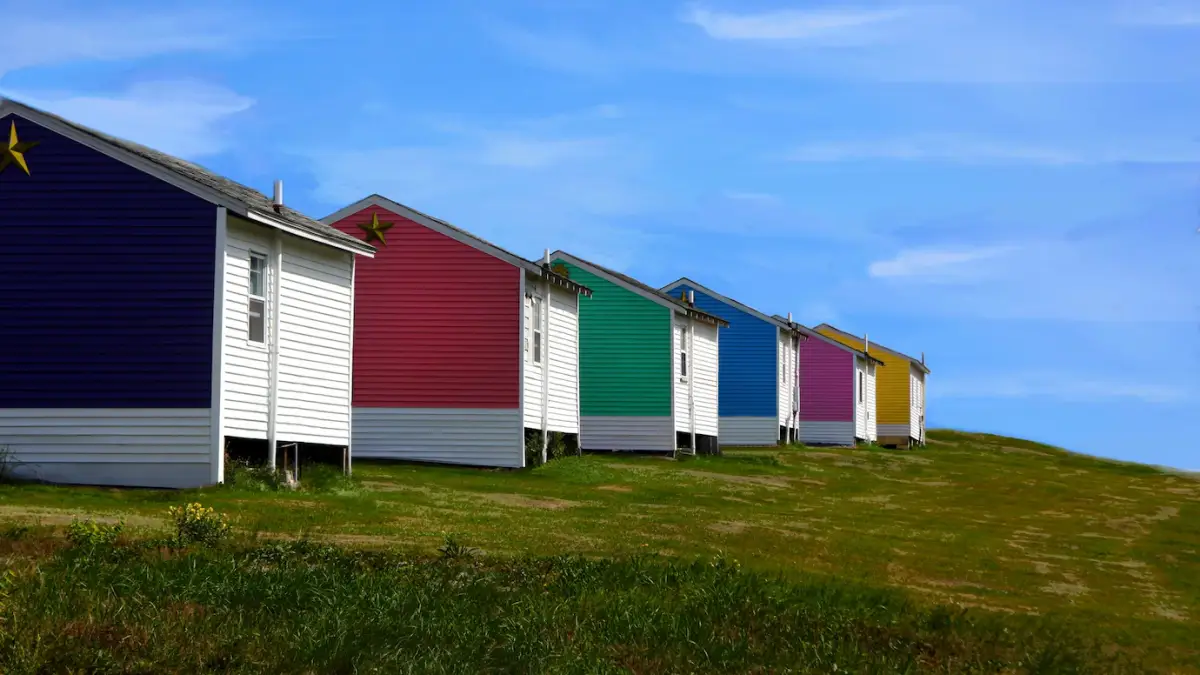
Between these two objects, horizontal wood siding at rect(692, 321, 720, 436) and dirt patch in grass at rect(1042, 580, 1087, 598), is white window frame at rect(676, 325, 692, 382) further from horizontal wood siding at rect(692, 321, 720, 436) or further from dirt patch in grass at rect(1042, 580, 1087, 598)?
dirt patch in grass at rect(1042, 580, 1087, 598)

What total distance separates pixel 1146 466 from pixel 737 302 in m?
27.5

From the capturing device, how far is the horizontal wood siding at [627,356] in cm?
4291

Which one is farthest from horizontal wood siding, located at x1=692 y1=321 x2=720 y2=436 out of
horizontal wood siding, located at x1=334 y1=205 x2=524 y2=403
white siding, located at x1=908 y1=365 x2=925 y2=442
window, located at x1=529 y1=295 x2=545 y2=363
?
white siding, located at x1=908 y1=365 x2=925 y2=442

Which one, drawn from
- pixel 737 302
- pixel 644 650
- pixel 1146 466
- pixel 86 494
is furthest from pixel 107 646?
pixel 1146 466

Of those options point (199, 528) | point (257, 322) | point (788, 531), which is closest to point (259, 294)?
point (257, 322)

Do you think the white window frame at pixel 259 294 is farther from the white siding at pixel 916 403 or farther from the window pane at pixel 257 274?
the white siding at pixel 916 403

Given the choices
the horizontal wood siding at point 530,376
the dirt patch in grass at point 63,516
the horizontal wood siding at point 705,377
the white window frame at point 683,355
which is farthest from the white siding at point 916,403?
the dirt patch in grass at point 63,516

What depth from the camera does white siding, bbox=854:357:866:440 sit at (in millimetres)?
62844

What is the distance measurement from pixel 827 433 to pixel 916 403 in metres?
20.0

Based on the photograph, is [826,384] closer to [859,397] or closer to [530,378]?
[859,397]

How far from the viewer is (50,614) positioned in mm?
A: 11164

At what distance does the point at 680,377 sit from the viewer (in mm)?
44750

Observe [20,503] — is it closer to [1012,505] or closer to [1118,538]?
Answer: [1118,538]

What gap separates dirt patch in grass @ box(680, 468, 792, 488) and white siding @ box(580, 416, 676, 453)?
424 centimetres
